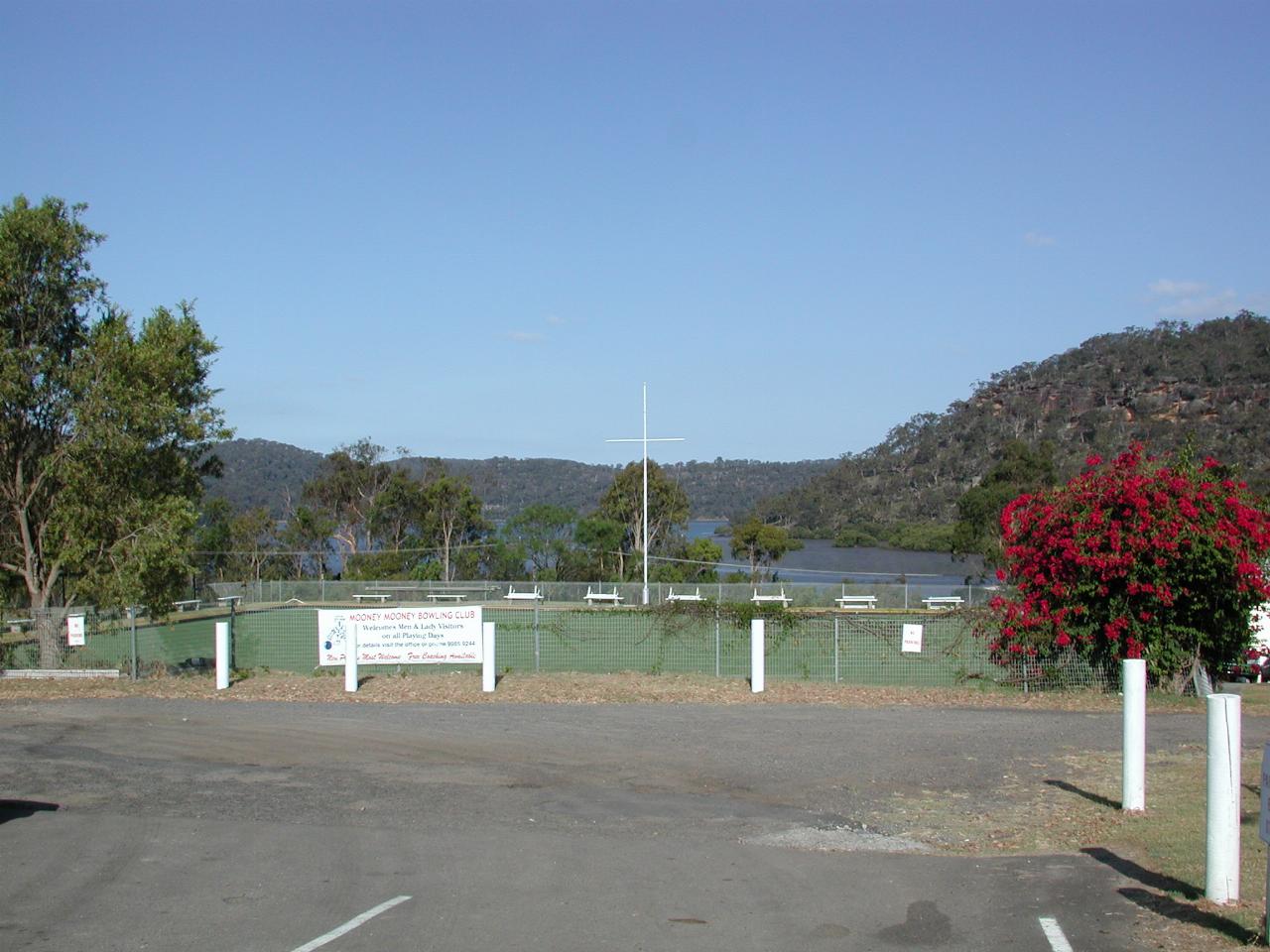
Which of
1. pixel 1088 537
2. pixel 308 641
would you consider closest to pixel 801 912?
pixel 1088 537

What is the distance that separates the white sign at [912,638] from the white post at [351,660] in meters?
10.1

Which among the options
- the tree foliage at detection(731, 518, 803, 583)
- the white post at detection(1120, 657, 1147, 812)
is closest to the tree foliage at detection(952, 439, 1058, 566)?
the tree foliage at detection(731, 518, 803, 583)

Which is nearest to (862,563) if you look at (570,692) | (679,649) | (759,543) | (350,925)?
(759,543)

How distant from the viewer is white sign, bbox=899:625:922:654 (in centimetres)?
2214

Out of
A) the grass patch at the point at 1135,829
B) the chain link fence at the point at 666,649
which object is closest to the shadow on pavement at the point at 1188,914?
the grass patch at the point at 1135,829

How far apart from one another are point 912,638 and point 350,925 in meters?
16.1

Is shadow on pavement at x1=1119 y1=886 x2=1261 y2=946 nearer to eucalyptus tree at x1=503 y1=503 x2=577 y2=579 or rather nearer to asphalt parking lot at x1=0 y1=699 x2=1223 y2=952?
asphalt parking lot at x1=0 y1=699 x2=1223 y2=952

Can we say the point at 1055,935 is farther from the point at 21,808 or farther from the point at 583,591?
the point at 583,591

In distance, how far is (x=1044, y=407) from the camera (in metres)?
121

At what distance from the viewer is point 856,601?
51.3 metres

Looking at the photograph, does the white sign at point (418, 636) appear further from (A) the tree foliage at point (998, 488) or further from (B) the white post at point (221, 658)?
(A) the tree foliage at point (998, 488)

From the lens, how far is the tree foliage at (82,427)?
24.8 m

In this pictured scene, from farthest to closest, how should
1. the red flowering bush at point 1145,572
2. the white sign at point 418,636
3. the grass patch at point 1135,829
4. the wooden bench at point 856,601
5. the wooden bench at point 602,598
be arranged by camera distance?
the wooden bench at point 602,598, the wooden bench at point 856,601, the white sign at point 418,636, the red flowering bush at point 1145,572, the grass patch at point 1135,829

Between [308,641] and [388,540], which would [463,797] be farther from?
[388,540]
